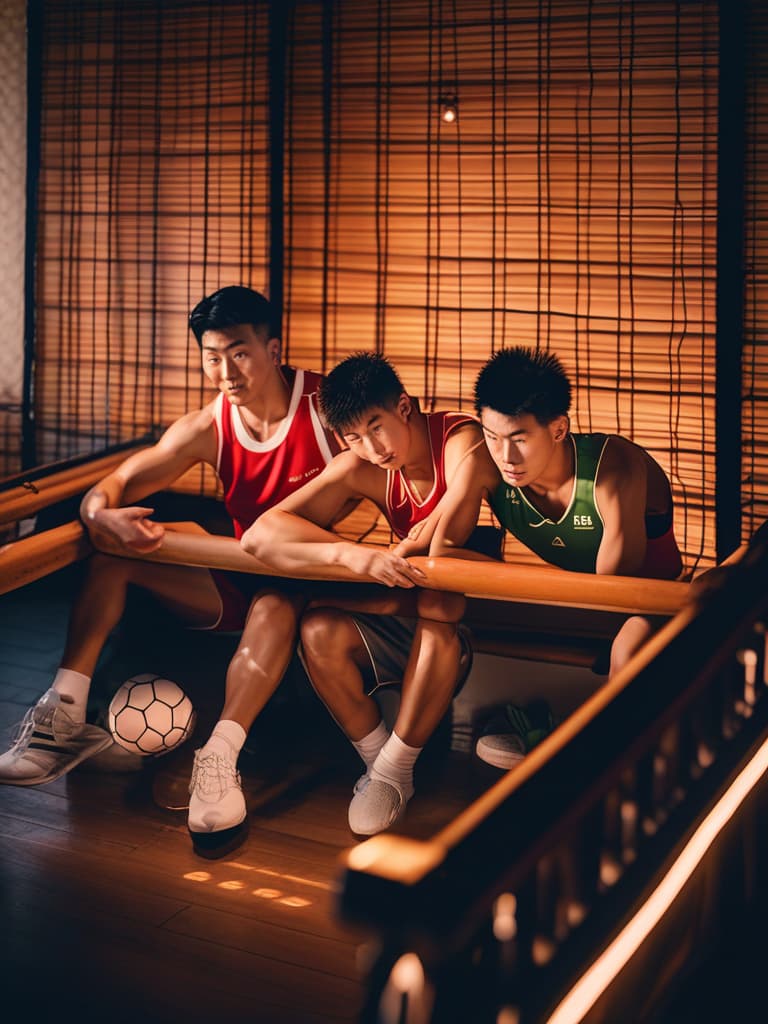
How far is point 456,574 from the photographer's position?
9.26 feet

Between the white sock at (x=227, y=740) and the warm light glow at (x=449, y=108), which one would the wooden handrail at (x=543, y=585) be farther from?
the warm light glow at (x=449, y=108)

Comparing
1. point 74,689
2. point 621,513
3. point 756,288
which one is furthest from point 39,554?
point 756,288

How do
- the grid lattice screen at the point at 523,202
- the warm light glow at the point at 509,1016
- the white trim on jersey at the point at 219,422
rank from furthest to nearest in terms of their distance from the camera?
the grid lattice screen at the point at 523,202
the white trim on jersey at the point at 219,422
the warm light glow at the point at 509,1016

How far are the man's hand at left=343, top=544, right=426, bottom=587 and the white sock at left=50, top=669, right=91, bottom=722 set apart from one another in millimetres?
893

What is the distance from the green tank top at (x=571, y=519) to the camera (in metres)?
2.91

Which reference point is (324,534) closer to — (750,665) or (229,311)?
(229,311)

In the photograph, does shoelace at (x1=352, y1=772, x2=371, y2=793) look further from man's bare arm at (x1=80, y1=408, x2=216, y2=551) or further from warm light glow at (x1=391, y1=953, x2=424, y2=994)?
warm light glow at (x1=391, y1=953, x2=424, y2=994)

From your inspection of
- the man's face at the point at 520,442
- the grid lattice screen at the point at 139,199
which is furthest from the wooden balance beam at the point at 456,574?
the grid lattice screen at the point at 139,199

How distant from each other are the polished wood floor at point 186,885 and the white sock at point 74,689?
197 millimetres

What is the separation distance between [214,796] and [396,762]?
452mm

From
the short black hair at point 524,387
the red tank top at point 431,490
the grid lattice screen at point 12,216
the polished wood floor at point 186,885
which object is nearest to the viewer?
the polished wood floor at point 186,885

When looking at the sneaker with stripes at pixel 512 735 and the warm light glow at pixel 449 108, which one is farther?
the warm light glow at pixel 449 108

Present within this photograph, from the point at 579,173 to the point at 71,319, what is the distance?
208cm

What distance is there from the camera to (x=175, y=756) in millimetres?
3291
